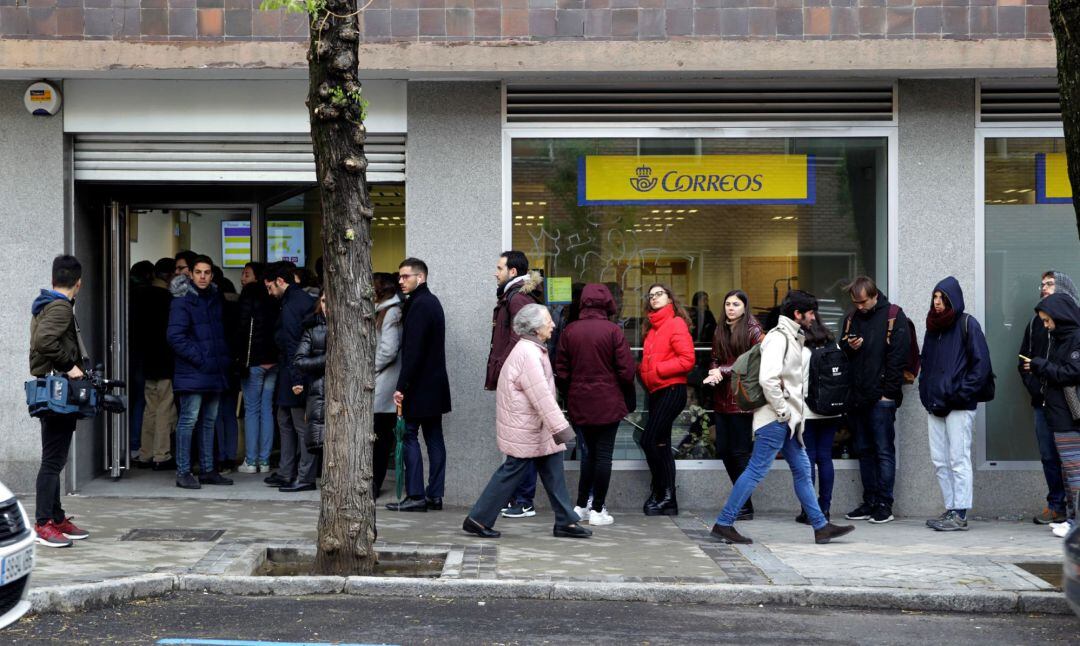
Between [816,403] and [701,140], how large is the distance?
261 centimetres

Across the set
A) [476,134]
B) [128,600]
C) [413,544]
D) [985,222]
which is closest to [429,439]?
[413,544]

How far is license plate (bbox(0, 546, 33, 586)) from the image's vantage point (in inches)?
209

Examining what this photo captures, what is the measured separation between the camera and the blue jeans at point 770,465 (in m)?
8.66

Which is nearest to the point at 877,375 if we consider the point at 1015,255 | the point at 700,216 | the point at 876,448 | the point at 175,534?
the point at 876,448

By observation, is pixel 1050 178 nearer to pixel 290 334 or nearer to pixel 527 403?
pixel 527 403

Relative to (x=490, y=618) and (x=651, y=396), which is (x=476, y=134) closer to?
(x=651, y=396)

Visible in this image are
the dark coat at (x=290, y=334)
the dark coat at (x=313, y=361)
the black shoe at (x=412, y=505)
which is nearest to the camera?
the black shoe at (x=412, y=505)

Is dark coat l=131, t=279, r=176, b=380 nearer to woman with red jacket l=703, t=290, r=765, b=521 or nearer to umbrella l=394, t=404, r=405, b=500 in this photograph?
umbrella l=394, t=404, r=405, b=500

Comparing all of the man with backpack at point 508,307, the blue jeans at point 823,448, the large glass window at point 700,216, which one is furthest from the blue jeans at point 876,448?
the man with backpack at point 508,307

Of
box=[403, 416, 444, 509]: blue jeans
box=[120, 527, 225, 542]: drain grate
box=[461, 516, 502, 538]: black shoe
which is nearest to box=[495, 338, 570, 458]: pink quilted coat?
box=[461, 516, 502, 538]: black shoe

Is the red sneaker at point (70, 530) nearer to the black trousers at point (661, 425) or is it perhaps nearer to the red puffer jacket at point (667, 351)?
the black trousers at point (661, 425)

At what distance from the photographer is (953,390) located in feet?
31.3

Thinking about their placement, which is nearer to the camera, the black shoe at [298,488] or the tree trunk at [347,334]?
the tree trunk at [347,334]

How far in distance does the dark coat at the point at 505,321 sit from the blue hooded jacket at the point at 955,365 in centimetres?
325
